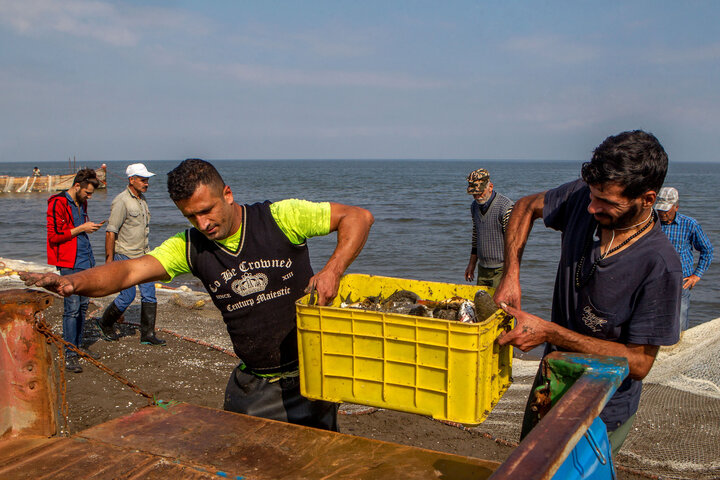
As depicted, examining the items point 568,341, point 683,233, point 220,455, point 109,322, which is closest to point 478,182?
point 683,233

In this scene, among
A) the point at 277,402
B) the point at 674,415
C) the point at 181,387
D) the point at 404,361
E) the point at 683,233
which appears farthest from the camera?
the point at 683,233

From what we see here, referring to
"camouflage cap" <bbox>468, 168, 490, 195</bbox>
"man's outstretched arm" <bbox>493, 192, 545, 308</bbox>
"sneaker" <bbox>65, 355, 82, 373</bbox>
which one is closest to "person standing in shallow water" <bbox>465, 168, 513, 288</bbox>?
"camouflage cap" <bbox>468, 168, 490, 195</bbox>

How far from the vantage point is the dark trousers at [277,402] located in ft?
11.1

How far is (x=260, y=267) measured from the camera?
10.6 feet

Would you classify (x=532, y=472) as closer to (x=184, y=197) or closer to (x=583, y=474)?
(x=583, y=474)

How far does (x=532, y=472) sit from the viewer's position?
3.62 ft

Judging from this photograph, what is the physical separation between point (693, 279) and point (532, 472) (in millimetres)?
7020

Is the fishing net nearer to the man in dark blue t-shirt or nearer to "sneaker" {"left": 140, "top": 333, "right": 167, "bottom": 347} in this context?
the man in dark blue t-shirt

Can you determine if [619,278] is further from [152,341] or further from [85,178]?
[152,341]

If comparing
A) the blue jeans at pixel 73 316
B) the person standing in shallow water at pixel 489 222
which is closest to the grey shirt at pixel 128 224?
the blue jeans at pixel 73 316

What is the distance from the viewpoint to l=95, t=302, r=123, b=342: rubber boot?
7301 mm

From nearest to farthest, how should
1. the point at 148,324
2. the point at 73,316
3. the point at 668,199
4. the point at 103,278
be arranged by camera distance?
the point at 103,278 < the point at 73,316 < the point at 668,199 < the point at 148,324

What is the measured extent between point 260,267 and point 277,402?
0.83 m

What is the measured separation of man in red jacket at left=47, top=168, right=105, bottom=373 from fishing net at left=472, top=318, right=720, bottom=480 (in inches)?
177
